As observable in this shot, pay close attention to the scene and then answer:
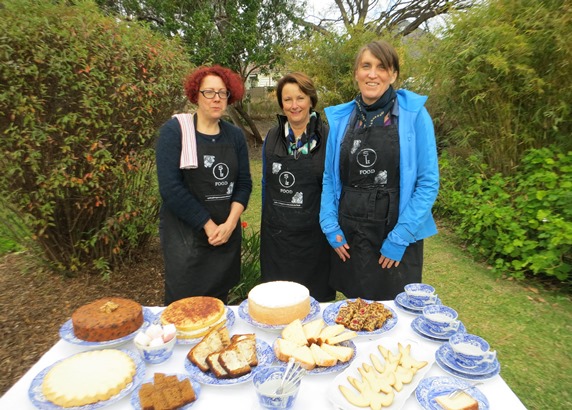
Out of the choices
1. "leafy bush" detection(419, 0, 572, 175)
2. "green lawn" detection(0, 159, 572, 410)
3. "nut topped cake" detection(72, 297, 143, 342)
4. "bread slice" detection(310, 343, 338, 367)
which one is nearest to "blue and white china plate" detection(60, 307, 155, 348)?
"nut topped cake" detection(72, 297, 143, 342)

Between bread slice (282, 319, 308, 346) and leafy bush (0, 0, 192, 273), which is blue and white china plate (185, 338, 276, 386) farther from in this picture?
leafy bush (0, 0, 192, 273)

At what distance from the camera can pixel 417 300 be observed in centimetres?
176

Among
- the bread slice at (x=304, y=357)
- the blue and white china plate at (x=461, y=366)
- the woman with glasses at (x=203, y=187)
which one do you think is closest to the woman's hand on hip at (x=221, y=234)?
the woman with glasses at (x=203, y=187)

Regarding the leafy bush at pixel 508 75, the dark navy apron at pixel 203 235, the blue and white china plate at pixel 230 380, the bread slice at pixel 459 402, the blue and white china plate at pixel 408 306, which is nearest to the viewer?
the bread slice at pixel 459 402

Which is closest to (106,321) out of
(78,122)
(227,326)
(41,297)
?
(227,326)

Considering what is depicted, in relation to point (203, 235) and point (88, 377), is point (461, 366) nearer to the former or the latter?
point (88, 377)

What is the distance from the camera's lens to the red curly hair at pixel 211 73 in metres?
2.36

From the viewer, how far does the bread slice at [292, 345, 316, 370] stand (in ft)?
4.35

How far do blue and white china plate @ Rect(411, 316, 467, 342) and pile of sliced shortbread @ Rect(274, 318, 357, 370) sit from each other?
0.30 m

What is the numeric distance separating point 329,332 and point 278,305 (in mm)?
248

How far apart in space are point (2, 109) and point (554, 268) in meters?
5.37

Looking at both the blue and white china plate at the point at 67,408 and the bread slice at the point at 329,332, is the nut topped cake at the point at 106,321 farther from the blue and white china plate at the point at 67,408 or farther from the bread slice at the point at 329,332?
the bread slice at the point at 329,332

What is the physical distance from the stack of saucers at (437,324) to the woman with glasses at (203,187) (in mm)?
1385

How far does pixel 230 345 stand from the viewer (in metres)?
1.43
